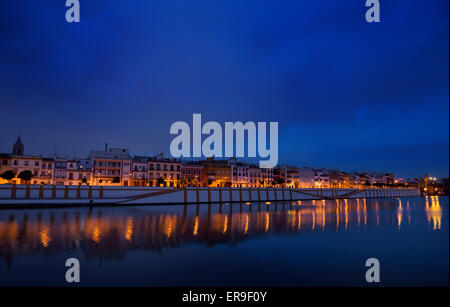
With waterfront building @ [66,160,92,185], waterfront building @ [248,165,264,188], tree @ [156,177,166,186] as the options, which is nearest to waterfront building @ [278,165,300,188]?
waterfront building @ [248,165,264,188]

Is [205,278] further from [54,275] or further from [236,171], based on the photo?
[236,171]

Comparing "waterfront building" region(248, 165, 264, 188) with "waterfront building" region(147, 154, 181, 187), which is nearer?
"waterfront building" region(147, 154, 181, 187)

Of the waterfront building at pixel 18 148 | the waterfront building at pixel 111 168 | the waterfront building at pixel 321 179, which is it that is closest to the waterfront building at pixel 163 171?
the waterfront building at pixel 111 168

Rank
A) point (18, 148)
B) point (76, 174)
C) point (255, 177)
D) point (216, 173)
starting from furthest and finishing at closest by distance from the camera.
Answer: point (255, 177) → point (216, 173) → point (76, 174) → point (18, 148)

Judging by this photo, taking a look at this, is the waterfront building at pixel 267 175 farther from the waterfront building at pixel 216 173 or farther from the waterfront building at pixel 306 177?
the waterfront building at pixel 216 173

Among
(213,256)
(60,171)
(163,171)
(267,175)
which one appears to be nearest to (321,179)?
(267,175)

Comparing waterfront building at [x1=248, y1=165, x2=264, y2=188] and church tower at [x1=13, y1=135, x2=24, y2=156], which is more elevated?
church tower at [x1=13, y1=135, x2=24, y2=156]

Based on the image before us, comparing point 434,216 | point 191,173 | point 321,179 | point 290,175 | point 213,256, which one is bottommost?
point 434,216

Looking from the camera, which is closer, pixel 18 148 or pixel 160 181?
pixel 18 148

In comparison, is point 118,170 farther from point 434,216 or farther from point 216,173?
point 434,216

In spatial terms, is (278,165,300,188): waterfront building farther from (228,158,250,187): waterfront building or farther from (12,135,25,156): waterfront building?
(12,135,25,156): waterfront building

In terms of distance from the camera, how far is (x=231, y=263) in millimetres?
16062

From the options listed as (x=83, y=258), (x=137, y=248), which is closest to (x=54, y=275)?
(x=83, y=258)
